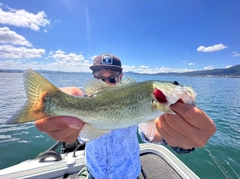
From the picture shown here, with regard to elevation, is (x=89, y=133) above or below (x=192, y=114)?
below

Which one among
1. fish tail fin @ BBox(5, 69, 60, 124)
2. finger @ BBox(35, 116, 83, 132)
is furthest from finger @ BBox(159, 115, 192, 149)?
fish tail fin @ BBox(5, 69, 60, 124)

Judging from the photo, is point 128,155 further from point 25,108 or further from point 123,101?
point 25,108

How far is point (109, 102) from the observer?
1751 mm

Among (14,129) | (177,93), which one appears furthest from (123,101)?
(14,129)

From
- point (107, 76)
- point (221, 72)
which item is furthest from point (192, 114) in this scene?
point (221, 72)

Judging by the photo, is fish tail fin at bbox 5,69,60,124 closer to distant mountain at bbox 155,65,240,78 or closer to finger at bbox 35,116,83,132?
finger at bbox 35,116,83,132

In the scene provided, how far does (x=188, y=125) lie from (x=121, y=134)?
1.48m

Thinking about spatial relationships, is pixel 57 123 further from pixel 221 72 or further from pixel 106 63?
pixel 221 72

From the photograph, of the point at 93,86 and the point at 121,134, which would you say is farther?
the point at 121,134

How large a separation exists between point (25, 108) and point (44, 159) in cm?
339

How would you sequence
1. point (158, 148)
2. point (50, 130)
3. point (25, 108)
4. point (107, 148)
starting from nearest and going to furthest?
1. point (25, 108)
2. point (50, 130)
3. point (107, 148)
4. point (158, 148)

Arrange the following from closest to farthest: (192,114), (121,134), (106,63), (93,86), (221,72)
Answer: (192,114)
(93,86)
(121,134)
(106,63)
(221,72)

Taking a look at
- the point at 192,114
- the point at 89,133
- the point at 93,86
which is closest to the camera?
the point at 192,114

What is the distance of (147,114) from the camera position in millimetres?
1752
